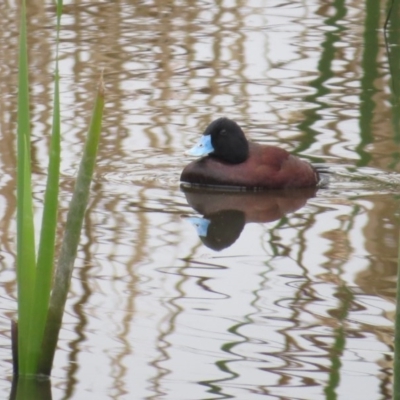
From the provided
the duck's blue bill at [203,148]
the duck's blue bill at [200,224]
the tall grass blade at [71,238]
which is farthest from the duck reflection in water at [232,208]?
the tall grass blade at [71,238]

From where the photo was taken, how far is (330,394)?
162 inches

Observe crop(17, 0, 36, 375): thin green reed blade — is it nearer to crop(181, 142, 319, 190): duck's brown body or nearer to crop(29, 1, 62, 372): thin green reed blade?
crop(29, 1, 62, 372): thin green reed blade

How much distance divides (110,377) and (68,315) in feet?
2.00

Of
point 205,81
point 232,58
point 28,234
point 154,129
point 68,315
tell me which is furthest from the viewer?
point 232,58

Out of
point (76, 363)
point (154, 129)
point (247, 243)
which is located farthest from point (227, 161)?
point (76, 363)

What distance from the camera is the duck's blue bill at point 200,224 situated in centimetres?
629

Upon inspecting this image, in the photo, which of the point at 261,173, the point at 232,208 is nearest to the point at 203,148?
the point at 261,173

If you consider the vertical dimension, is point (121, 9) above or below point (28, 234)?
below

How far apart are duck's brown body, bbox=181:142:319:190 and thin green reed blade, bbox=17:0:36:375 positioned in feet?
11.7

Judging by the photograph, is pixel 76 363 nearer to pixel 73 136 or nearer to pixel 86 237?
pixel 86 237

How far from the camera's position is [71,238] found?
3.90m

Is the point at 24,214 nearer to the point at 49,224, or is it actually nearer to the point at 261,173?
the point at 49,224

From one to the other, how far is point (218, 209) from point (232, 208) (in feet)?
0.28

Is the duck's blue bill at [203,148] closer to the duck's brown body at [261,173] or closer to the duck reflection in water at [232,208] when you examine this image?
the duck's brown body at [261,173]
